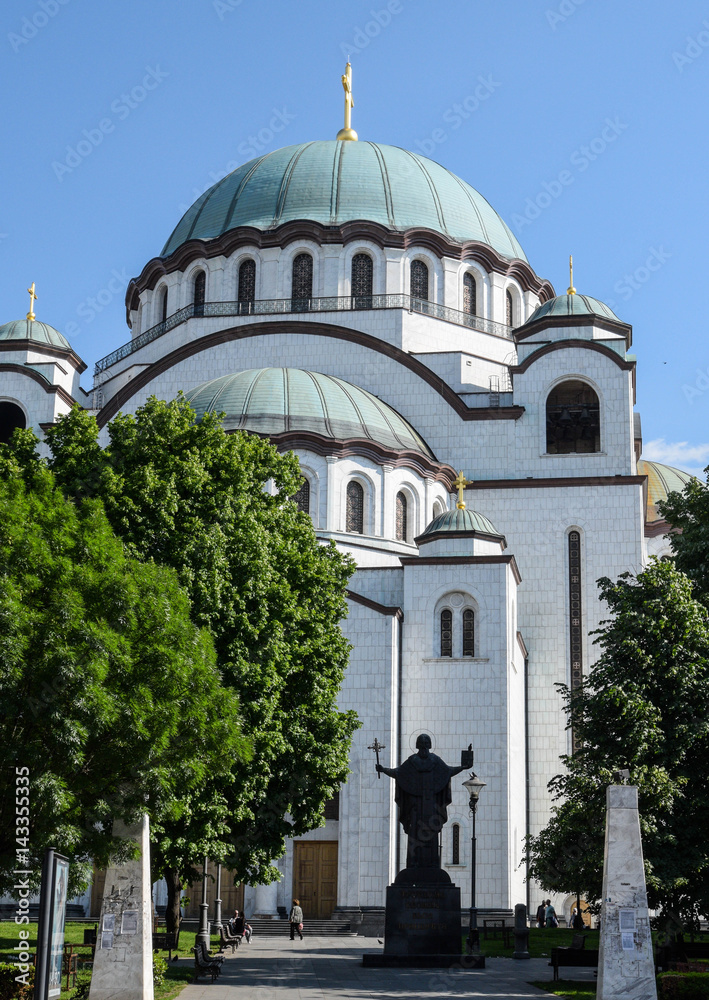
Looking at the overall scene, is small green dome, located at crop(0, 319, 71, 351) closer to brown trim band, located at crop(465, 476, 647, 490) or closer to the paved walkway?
brown trim band, located at crop(465, 476, 647, 490)

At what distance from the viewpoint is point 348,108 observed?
47062mm

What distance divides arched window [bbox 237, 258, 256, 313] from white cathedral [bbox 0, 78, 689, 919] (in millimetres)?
79

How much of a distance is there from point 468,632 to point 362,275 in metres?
14.6

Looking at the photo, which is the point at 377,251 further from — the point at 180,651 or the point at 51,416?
the point at 180,651

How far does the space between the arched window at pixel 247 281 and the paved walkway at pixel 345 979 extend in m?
23.5

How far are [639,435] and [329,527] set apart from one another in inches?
572

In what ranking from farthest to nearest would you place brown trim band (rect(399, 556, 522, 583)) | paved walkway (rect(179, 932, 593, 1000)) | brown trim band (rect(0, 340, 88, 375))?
brown trim band (rect(0, 340, 88, 375)), brown trim band (rect(399, 556, 522, 583)), paved walkway (rect(179, 932, 593, 1000))

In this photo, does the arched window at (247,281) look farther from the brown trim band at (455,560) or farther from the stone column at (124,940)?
the stone column at (124,940)

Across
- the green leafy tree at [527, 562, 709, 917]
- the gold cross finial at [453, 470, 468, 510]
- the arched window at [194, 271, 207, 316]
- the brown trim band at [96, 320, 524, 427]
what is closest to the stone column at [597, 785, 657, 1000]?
the green leafy tree at [527, 562, 709, 917]

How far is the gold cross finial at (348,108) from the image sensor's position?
4641cm

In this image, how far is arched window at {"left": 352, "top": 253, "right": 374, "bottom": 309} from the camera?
40188 millimetres

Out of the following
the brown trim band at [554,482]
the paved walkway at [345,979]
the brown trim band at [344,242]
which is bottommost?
the paved walkway at [345,979]

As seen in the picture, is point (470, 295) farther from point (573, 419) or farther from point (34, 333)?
point (34, 333)

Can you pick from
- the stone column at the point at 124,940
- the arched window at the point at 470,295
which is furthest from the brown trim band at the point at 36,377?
the stone column at the point at 124,940
